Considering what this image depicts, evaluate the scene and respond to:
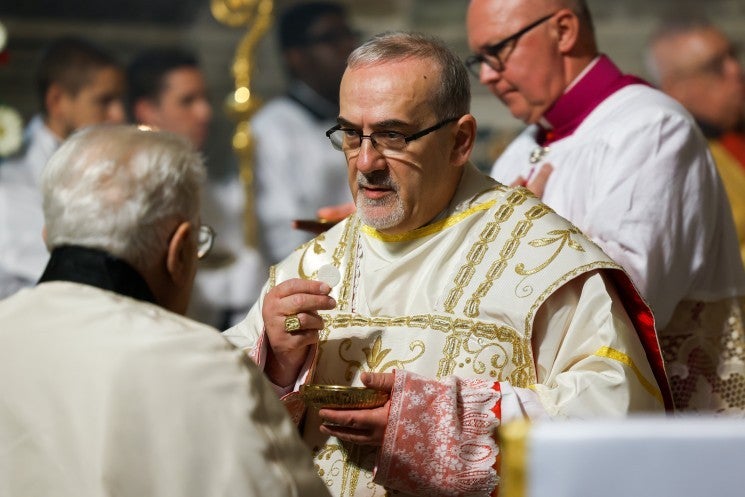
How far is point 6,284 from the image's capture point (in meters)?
8.51

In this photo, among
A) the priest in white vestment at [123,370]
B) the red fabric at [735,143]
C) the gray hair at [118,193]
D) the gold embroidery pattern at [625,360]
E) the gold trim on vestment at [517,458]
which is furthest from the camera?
the red fabric at [735,143]

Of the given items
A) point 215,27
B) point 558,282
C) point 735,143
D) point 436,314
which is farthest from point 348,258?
point 735,143

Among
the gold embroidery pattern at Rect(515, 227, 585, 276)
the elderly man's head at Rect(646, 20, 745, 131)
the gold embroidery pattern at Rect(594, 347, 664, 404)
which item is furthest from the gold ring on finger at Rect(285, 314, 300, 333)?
the elderly man's head at Rect(646, 20, 745, 131)

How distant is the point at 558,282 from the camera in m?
3.60

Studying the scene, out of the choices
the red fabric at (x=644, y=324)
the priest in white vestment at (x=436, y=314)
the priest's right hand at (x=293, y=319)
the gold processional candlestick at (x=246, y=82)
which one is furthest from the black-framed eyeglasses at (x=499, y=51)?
the gold processional candlestick at (x=246, y=82)

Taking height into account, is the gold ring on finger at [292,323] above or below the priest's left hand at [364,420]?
above

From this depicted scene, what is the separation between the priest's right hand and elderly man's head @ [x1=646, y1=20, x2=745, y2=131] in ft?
20.8

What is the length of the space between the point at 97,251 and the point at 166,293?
0.68 feet

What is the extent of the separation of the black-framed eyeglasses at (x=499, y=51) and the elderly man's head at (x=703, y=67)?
15.6 feet

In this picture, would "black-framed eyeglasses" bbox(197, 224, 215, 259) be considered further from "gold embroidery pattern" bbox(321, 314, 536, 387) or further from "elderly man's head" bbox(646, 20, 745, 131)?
"elderly man's head" bbox(646, 20, 745, 131)

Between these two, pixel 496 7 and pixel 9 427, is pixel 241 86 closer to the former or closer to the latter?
pixel 496 7

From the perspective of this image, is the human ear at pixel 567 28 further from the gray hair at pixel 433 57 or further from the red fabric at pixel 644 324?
the red fabric at pixel 644 324

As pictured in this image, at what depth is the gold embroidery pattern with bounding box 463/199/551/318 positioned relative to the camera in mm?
3699

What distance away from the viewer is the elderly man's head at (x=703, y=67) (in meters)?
9.44
